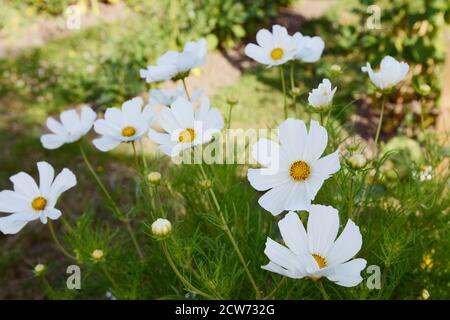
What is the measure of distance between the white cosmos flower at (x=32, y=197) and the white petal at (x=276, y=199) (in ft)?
1.26

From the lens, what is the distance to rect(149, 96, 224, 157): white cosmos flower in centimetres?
93

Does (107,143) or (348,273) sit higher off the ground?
(107,143)

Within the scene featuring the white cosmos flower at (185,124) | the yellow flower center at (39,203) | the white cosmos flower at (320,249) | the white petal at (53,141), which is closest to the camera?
the white cosmos flower at (320,249)

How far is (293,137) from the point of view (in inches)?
34.0

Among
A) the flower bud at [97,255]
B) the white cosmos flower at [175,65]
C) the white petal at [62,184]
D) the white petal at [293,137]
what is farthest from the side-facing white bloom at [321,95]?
the flower bud at [97,255]

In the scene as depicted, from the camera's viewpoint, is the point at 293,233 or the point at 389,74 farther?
the point at 389,74

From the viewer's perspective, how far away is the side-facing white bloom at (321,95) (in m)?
0.90

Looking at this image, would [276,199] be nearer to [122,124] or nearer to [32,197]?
[122,124]

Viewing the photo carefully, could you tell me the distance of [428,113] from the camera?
2.74 m

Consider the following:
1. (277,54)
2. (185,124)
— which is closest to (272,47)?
(277,54)

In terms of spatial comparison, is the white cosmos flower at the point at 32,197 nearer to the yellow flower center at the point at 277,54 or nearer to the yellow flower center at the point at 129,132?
the yellow flower center at the point at 129,132

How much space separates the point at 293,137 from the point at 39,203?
1.80ft
